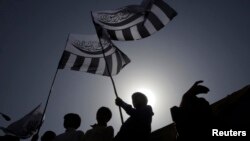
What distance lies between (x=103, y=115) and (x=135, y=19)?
14.0 feet

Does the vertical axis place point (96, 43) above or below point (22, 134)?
above

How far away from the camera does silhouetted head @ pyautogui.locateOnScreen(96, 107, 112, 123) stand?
16.2ft

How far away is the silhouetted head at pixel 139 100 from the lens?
4875 millimetres

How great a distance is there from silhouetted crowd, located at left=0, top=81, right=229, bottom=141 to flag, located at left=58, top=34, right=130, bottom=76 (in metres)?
2.73

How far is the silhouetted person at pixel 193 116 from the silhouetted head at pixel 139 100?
4.62 feet

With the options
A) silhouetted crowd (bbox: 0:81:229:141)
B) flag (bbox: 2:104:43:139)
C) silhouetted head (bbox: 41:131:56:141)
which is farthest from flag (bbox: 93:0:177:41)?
flag (bbox: 2:104:43:139)

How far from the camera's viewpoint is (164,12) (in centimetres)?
806

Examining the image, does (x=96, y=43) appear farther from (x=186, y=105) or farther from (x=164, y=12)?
(x=186, y=105)

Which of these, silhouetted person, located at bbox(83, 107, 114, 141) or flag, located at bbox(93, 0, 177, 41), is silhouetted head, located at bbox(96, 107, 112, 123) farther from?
flag, located at bbox(93, 0, 177, 41)

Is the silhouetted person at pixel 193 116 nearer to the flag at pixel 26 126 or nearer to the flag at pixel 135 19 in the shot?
the flag at pixel 135 19

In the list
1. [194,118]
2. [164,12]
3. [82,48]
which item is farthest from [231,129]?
[82,48]

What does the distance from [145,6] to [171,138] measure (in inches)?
181

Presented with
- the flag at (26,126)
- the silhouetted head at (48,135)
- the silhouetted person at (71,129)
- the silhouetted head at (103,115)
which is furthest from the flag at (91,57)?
the silhouetted head at (103,115)

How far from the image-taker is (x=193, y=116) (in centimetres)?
339
